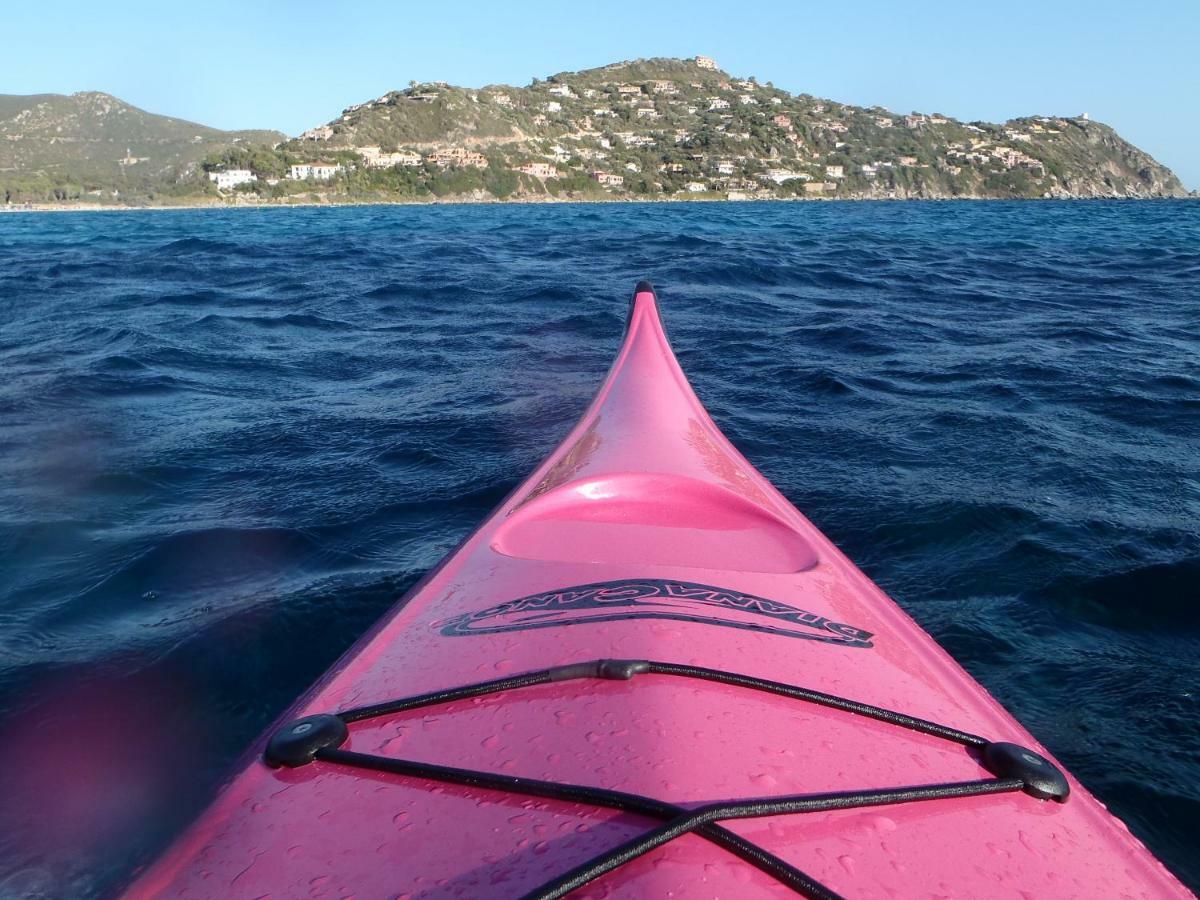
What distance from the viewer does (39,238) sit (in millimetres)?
21234

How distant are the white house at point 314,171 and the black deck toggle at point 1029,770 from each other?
8199cm

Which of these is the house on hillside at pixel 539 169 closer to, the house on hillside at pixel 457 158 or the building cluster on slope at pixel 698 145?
the building cluster on slope at pixel 698 145

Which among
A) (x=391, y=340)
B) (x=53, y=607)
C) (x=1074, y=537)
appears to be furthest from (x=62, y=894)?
(x=391, y=340)

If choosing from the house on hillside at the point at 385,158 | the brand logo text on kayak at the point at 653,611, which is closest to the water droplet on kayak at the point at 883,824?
the brand logo text on kayak at the point at 653,611

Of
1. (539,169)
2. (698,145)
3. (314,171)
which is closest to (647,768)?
(314,171)

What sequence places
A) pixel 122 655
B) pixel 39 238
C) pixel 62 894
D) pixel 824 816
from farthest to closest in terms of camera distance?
pixel 39 238, pixel 122 655, pixel 62 894, pixel 824 816

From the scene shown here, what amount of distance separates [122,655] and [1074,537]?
4.33m

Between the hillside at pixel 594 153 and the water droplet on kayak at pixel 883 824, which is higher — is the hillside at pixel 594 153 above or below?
above

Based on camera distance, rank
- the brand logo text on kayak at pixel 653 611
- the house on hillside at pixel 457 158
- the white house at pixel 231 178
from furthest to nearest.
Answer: the house on hillside at pixel 457 158 < the white house at pixel 231 178 < the brand logo text on kayak at pixel 653 611

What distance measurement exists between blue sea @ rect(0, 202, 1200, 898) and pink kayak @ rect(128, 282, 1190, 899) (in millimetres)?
1046

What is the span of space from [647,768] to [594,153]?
100m

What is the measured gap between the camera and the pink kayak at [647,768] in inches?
49.1

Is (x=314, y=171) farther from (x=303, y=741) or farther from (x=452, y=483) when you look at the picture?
(x=303, y=741)

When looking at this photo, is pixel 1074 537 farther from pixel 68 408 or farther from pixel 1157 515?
pixel 68 408
